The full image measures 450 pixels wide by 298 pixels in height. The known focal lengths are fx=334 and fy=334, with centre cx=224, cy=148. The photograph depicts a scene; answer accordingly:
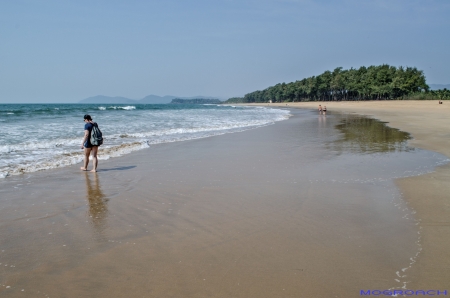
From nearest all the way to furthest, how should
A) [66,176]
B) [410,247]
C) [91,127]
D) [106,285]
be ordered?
[106,285] → [410,247] → [66,176] → [91,127]

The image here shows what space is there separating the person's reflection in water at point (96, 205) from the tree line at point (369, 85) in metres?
70.4

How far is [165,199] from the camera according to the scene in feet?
20.3

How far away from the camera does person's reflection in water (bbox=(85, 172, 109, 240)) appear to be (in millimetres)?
4854

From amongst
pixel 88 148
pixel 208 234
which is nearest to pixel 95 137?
pixel 88 148

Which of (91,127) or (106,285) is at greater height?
(91,127)

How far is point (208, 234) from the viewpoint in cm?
451

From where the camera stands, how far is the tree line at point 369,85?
78188 millimetres

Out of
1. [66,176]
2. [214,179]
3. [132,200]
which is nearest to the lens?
[132,200]

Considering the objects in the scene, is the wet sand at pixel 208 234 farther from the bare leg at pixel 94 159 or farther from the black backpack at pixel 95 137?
the black backpack at pixel 95 137

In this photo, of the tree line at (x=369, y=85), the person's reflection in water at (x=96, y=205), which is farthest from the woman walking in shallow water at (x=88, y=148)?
the tree line at (x=369, y=85)

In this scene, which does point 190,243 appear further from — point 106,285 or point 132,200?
point 132,200

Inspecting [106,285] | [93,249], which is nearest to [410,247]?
[106,285]

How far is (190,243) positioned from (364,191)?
383cm

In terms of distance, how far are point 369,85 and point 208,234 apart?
310 ft
